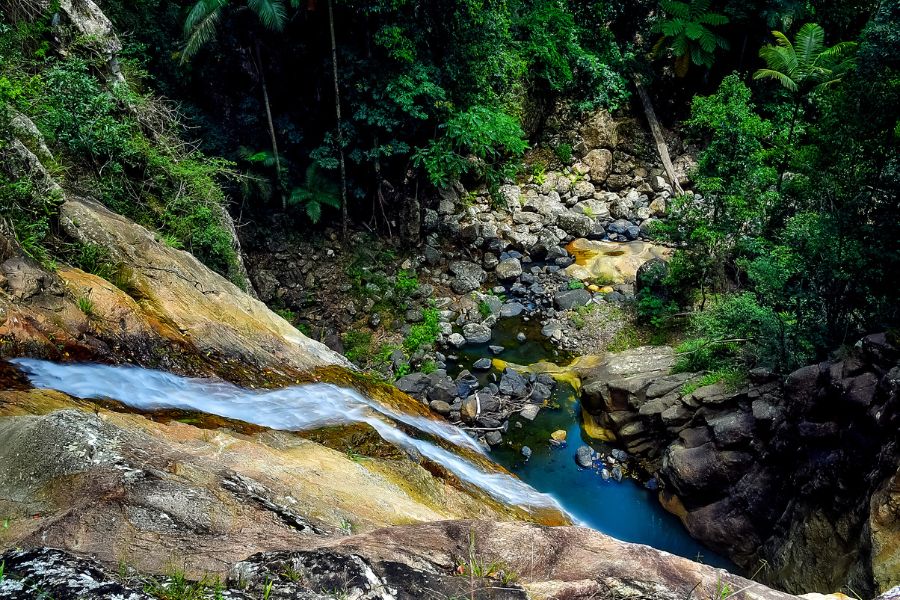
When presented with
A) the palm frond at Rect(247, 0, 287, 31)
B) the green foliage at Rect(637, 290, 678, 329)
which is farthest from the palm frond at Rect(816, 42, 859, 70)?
the palm frond at Rect(247, 0, 287, 31)

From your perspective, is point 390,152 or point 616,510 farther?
point 390,152

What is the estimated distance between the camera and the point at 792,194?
35.8 feet

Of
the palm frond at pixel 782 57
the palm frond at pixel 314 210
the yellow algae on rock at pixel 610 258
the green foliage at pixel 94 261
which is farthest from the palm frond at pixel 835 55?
the green foliage at pixel 94 261

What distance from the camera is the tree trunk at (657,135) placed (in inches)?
702

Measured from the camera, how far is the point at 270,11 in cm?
1152

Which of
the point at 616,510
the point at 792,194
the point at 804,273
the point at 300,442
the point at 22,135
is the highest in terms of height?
the point at 22,135

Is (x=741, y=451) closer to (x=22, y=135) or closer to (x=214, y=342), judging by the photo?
(x=214, y=342)

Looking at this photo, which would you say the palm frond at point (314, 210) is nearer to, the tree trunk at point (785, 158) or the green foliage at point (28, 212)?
the green foliage at point (28, 212)

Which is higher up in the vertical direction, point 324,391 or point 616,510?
point 324,391

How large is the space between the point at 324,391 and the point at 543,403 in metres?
5.73

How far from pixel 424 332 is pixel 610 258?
18.8ft

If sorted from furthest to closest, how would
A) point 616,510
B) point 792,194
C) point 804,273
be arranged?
point 792,194 → point 616,510 → point 804,273

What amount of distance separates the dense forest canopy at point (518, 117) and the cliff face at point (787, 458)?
36.4 inches

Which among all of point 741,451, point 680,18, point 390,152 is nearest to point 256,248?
point 390,152
